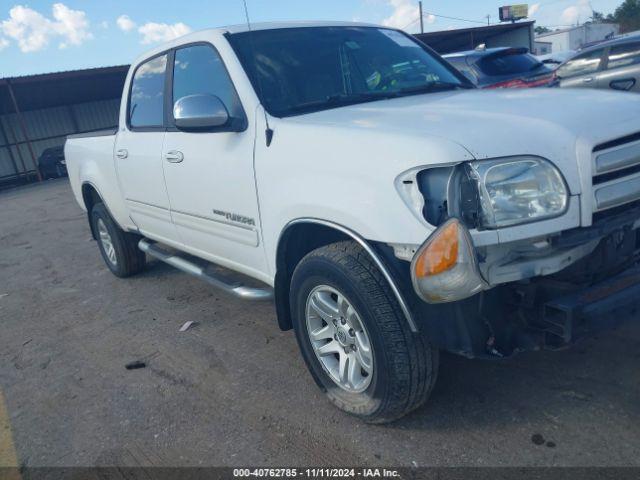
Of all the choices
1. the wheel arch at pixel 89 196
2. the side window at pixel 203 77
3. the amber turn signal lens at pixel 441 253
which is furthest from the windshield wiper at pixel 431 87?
the wheel arch at pixel 89 196

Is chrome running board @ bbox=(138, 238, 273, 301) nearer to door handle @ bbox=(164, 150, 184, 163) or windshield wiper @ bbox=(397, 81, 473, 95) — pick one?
door handle @ bbox=(164, 150, 184, 163)

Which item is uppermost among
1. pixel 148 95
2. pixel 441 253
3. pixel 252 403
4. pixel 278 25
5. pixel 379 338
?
pixel 278 25

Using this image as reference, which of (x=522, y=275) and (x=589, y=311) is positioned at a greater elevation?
(x=522, y=275)

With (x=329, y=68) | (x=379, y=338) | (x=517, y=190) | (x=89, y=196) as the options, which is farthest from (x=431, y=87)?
(x=89, y=196)

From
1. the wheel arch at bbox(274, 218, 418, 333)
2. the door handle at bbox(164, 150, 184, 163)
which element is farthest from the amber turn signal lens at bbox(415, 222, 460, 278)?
the door handle at bbox(164, 150, 184, 163)

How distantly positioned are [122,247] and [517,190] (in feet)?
14.3

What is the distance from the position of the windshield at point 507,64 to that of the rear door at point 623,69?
3.70ft

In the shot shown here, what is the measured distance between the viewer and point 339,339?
2818 millimetres

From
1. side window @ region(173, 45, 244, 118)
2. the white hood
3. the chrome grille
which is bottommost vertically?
the chrome grille

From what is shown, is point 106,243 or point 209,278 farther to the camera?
point 106,243

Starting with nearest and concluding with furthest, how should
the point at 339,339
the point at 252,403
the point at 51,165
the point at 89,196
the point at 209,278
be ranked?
the point at 339,339 → the point at 252,403 → the point at 209,278 → the point at 89,196 → the point at 51,165

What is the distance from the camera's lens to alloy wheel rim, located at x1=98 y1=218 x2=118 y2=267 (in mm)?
5763

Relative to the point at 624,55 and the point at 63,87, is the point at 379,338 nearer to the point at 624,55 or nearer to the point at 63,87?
the point at 624,55

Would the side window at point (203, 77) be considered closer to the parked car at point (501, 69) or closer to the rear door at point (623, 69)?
the parked car at point (501, 69)
